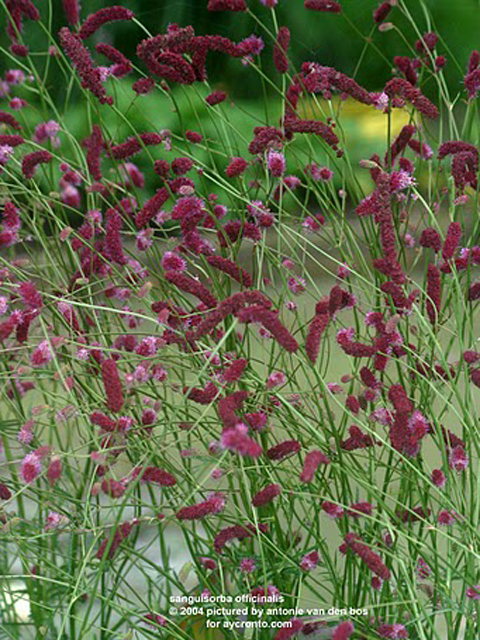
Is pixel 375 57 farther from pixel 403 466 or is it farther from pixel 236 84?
pixel 403 466

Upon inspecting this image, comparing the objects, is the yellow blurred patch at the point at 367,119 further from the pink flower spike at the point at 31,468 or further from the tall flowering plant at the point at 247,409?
the pink flower spike at the point at 31,468

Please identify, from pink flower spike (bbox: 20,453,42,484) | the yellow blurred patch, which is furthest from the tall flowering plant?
the yellow blurred patch

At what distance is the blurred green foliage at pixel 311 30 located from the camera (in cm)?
165

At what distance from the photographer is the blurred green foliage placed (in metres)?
1.65

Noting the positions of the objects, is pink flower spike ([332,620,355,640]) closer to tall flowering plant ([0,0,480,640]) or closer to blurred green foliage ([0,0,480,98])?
→ tall flowering plant ([0,0,480,640])

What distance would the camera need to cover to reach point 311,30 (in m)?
1.70

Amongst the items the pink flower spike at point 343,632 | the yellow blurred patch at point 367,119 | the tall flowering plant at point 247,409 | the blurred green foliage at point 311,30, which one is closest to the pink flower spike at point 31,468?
the tall flowering plant at point 247,409

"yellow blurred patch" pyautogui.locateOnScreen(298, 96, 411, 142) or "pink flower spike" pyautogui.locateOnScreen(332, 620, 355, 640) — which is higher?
"yellow blurred patch" pyautogui.locateOnScreen(298, 96, 411, 142)

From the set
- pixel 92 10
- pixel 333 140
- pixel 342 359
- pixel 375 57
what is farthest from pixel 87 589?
pixel 375 57

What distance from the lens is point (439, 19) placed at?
1.78 metres

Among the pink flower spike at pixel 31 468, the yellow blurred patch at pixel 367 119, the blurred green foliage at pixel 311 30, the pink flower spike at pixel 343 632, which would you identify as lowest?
the pink flower spike at pixel 343 632

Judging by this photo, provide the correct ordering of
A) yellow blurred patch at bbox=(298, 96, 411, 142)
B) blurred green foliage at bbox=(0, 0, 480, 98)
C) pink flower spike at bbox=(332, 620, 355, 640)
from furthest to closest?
yellow blurred patch at bbox=(298, 96, 411, 142) < blurred green foliage at bbox=(0, 0, 480, 98) < pink flower spike at bbox=(332, 620, 355, 640)

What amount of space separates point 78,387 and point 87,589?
206mm

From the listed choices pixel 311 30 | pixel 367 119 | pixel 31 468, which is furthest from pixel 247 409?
pixel 367 119
